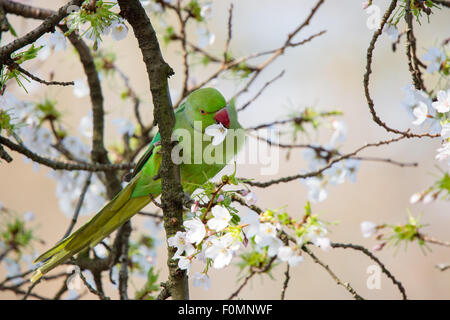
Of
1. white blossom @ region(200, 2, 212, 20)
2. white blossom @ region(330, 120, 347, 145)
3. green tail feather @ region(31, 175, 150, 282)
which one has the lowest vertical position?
green tail feather @ region(31, 175, 150, 282)

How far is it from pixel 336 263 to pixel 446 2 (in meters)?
3.26

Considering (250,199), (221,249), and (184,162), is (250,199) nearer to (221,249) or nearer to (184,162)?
(221,249)

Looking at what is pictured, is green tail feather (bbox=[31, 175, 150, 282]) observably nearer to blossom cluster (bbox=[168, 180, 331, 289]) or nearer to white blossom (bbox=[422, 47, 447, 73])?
blossom cluster (bbox=[168, 180, 331, 289])

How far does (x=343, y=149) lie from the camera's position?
5117mm

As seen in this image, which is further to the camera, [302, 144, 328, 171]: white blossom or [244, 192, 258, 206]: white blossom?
[302, 144, 328, 171]: white blossom

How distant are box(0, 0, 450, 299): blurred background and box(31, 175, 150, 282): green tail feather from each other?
1604 mm

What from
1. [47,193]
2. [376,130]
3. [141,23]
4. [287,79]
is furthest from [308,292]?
[141,23]

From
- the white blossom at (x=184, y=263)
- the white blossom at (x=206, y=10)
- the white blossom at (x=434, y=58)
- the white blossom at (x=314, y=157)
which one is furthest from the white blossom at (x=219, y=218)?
the white blossom at (x=206, y=10)

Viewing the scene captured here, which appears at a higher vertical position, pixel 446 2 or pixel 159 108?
pixel 446 2

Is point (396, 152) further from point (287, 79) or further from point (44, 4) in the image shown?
point (44, 4)

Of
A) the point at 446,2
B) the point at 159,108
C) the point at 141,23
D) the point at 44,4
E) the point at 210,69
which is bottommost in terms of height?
the point at 159,108

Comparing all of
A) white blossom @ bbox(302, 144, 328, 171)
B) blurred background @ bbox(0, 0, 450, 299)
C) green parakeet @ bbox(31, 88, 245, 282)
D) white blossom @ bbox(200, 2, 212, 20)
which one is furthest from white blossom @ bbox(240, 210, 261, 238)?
blurred background @ bbox(0, 0, 450, 299)

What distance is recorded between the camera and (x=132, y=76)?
5.53 metres

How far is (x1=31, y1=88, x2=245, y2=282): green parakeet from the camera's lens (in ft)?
6.86
